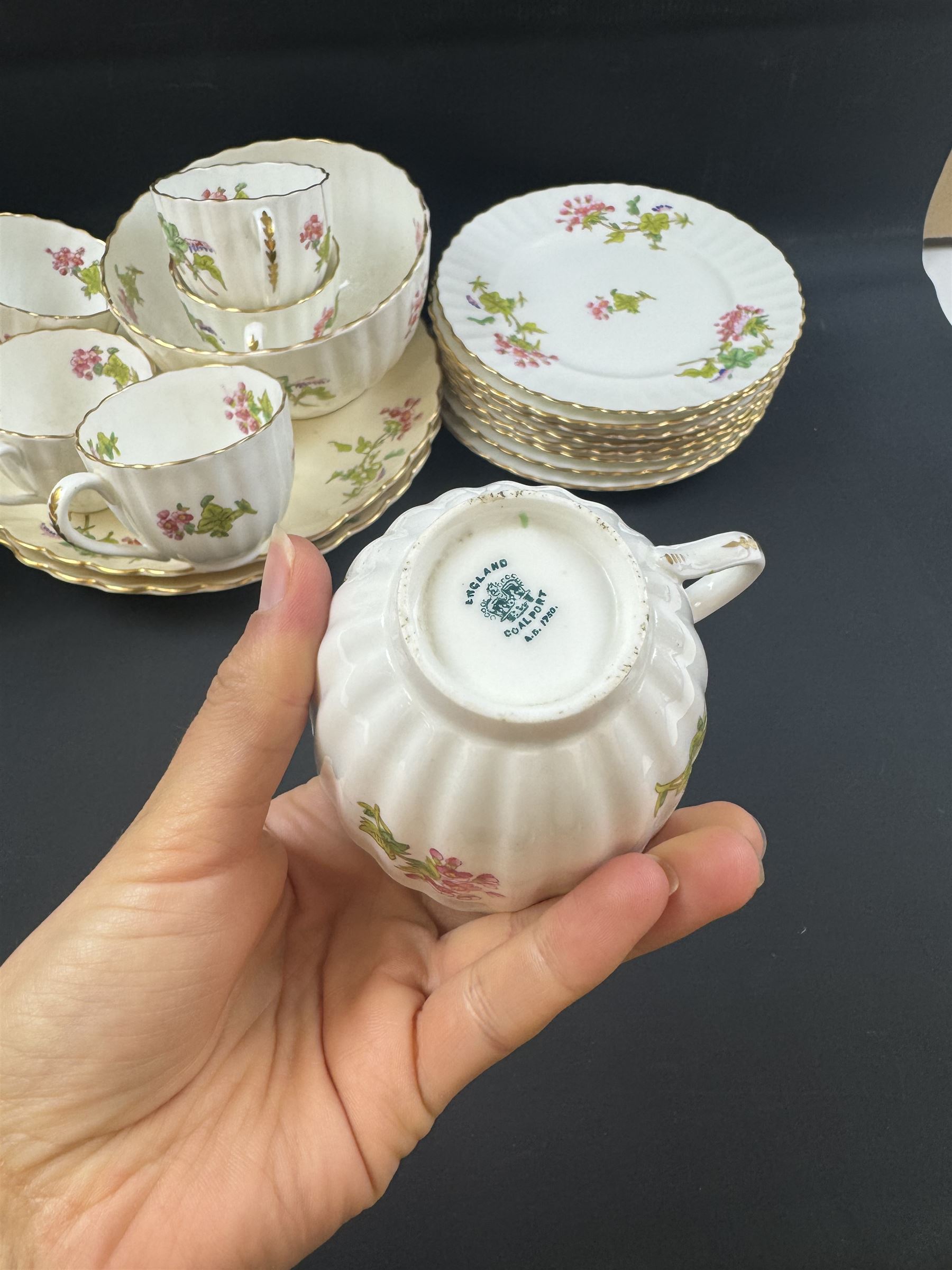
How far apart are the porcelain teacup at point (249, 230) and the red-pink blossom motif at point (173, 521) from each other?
307 mm

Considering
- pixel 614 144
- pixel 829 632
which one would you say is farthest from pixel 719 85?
pixel 829 632

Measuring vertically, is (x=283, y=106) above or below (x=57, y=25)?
below

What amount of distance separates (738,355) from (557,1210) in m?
1.05

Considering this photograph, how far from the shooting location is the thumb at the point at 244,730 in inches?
28.3

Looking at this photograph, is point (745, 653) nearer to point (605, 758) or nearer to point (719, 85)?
point (605, 758)

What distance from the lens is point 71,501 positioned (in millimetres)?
1052

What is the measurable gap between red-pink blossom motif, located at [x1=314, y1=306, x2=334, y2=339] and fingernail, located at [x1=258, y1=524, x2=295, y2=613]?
518mm

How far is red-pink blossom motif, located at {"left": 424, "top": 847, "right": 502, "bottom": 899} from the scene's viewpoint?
2.16ft

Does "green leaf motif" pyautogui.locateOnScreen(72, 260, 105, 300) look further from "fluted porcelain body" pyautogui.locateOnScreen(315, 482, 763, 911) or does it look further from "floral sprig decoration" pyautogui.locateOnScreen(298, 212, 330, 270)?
"fluted porcelain body" pyautogui.locateOnScreen(315, 482, 763, 911)

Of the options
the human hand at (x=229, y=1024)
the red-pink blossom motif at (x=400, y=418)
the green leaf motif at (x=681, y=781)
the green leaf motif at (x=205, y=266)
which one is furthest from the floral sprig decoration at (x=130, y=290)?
the green leaf motif at (x=681, y=781)

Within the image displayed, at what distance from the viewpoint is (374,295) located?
4.29 feet

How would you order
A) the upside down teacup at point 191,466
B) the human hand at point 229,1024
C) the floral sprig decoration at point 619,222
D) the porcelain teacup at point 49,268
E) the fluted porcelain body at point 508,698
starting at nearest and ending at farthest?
the fluted porcelain body at point 508,698 → the human hand at point 229,1024 → the upside down teacup at point 191,466 → the porcelain teacup at point 49,268 → the floral sprig decoration at point 619,222

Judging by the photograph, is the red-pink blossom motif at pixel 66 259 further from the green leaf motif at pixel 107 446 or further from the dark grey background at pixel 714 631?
the green leaf motif at pixel 107 446

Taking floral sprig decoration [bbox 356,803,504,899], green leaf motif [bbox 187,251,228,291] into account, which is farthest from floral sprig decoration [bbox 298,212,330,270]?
floral sprig decoration [bbox 356,803,504,899]
